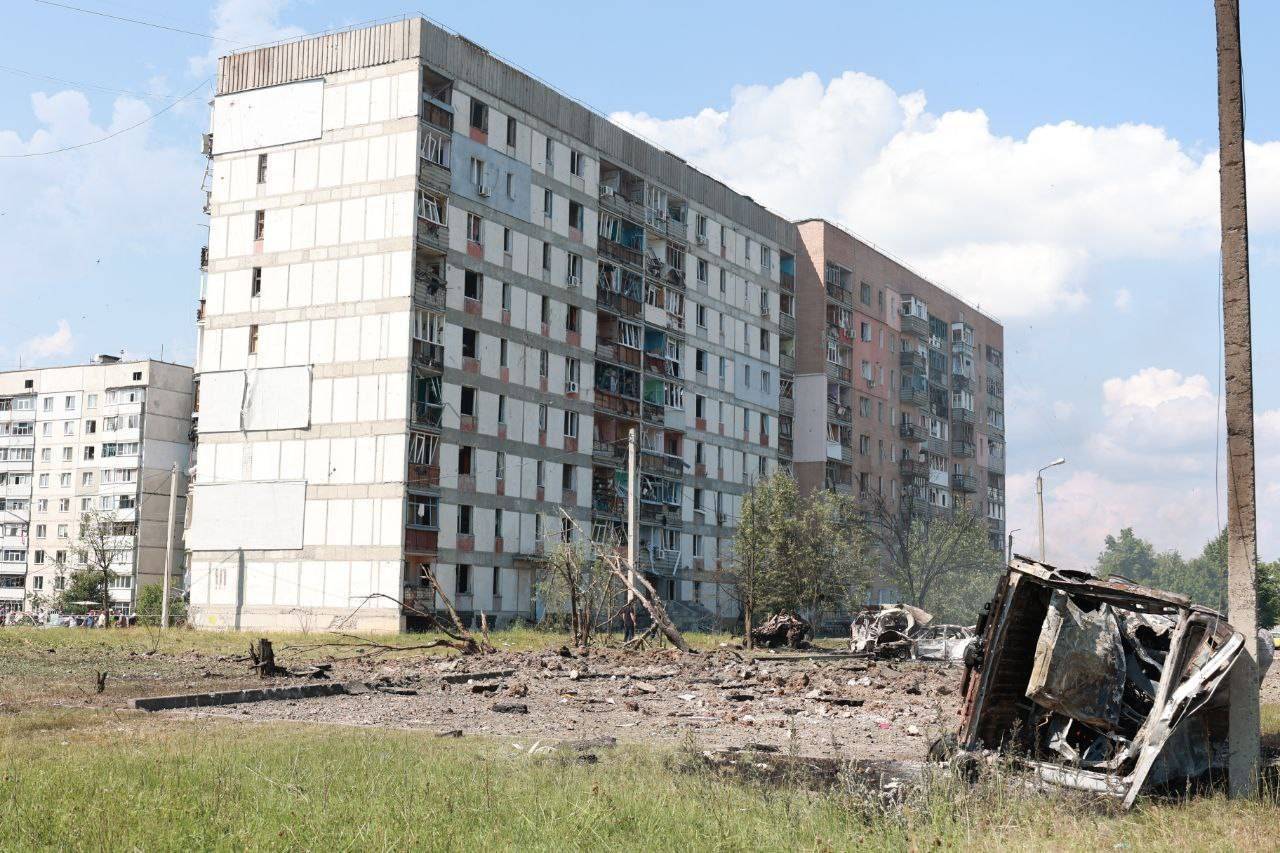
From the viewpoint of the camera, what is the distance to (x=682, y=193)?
75.2 m

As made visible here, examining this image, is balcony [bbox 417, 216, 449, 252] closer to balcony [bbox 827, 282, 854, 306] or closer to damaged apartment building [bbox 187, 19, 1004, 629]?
damaged apartment building [bbox 187, 19, 1004, 629]

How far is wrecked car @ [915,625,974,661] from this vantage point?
132ft

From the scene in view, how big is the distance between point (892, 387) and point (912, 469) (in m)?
6.34

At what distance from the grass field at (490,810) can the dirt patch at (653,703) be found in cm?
228

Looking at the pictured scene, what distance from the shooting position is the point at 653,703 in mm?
22406

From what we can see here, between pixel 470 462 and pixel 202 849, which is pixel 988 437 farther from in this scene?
pixel 202 849

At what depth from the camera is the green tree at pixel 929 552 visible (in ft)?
262

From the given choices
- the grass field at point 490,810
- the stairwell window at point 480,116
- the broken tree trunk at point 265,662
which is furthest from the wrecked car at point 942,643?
the stairwell window at point 480,116

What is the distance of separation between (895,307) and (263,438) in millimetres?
52574

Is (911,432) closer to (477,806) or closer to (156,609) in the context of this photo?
(156,609)

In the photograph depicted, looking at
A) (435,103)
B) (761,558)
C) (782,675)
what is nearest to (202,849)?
(782,675)

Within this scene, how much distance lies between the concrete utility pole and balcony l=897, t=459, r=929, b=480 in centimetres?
8378

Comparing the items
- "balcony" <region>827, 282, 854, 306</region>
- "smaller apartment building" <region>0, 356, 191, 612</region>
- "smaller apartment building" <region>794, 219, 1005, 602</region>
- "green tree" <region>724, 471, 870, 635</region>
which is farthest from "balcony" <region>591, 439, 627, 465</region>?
"smaller apartment building" <region>0, 356, 191, 612</region>

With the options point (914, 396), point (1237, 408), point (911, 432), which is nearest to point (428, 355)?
point (1237, 408)
